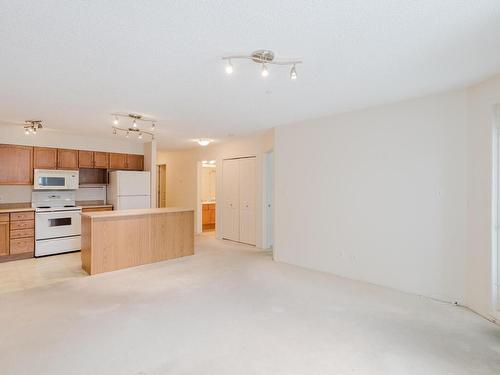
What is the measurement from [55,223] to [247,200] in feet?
12.7

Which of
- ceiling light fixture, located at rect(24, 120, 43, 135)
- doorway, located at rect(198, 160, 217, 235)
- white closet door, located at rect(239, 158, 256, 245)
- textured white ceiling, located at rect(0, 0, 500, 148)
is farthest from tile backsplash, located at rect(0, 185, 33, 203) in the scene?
doorway, located at rect(198, 160, 217, 235)

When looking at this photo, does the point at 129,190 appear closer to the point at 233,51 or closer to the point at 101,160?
the point at 101,160

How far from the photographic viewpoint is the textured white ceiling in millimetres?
1779

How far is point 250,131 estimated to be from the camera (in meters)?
5.72

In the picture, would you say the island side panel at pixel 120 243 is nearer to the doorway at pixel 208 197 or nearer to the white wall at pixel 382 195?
the white wall at pixel 382 195

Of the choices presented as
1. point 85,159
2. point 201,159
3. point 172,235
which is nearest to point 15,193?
point 85,159

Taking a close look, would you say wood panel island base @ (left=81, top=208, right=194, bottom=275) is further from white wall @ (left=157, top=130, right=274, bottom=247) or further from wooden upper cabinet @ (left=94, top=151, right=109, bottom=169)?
wooden upper cabinet @ (left=94, top=151, right=109, bottom=169)

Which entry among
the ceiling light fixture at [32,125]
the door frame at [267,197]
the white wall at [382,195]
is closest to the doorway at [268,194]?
the door frame at [267,197]

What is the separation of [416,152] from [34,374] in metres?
4.40

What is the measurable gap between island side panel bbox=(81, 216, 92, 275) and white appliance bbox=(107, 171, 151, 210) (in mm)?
1586

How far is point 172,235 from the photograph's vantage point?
534 cm

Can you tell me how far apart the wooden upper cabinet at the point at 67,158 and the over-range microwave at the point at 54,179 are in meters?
0.20

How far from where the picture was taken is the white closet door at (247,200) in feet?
21.2

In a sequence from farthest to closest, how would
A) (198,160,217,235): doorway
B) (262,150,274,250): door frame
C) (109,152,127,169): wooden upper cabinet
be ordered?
(198,160,217,235): doorway
(109,152,127,169): wooden upper cabinet
(262,150,274,250): door frame
